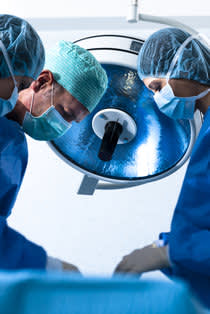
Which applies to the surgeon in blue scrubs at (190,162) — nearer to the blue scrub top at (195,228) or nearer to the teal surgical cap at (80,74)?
the blue scrub top at (195,228)

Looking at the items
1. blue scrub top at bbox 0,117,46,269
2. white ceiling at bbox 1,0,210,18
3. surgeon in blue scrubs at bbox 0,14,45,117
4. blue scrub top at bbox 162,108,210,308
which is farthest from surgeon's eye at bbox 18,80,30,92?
white ceiling at bbox 1,0,210,18

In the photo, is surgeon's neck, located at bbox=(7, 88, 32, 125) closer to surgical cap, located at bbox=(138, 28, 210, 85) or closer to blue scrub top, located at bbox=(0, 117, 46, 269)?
blue scrub top, located at bbox=(0, 117, 46, 269)

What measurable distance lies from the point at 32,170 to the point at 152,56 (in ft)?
4.19

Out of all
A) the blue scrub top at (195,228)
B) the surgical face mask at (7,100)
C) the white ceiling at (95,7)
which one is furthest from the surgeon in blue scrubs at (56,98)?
the white ceiling at (95,7)

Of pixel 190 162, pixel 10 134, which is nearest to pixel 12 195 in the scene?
pixel 10 134

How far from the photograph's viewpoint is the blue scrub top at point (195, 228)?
→ 3.50 ft

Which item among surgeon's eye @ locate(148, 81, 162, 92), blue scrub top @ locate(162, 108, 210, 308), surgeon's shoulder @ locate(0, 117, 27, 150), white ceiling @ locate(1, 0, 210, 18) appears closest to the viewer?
blue scrub top @ locate(162, 108, 210, 308)

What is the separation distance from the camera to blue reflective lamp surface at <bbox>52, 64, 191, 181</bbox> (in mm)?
1438

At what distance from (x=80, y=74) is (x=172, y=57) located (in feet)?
1.08

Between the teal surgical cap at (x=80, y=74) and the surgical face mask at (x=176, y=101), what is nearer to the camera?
the surgical face mask at (x=176, y=101)

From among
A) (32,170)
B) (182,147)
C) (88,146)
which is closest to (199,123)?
(182,147)

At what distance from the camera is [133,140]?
153cm

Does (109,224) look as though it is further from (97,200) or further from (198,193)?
(198,193)

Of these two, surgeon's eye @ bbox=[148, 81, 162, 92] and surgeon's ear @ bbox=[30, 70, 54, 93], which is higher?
surgeon's eye @ bbox=[148, 81, 162, 92]
